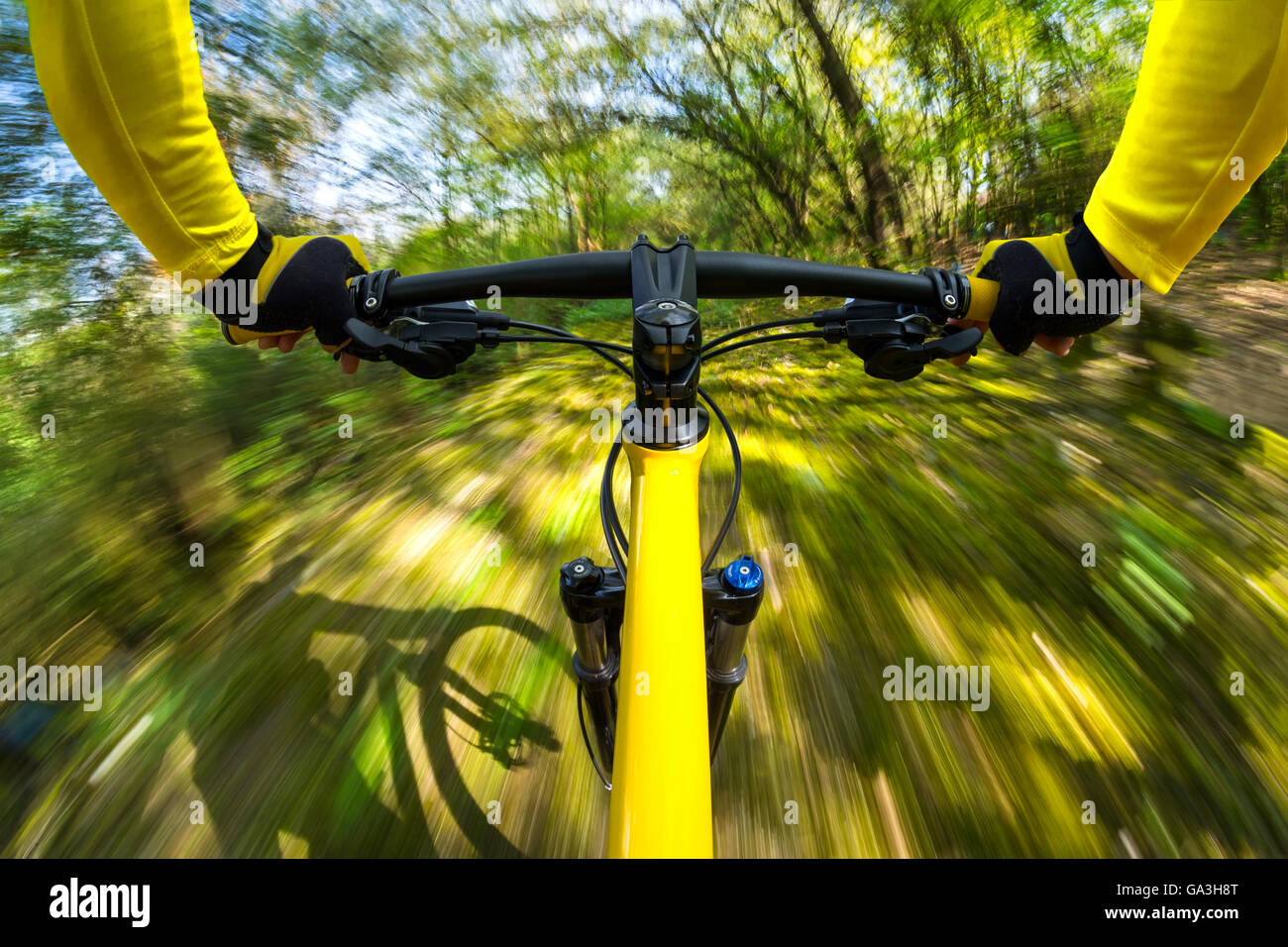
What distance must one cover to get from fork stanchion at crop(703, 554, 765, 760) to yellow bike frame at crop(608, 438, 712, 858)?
0.31m

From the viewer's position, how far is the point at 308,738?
2.01 metres

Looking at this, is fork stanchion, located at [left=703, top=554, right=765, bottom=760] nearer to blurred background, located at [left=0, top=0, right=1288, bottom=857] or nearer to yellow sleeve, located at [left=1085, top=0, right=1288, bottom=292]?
blurred background, located at [left=0, top=0, right=1288, bottom=857]

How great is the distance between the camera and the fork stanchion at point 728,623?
3.78ft

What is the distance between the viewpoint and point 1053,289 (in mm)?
997

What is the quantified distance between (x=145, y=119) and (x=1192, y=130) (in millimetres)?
1596

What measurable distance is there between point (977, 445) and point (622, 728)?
312 cm

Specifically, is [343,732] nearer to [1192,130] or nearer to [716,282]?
[716,282]

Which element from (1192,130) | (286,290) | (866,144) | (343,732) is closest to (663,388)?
(286,290)

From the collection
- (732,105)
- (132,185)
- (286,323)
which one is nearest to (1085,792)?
(286,323)

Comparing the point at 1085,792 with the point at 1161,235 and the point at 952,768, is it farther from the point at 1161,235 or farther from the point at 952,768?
the point at 1161,235

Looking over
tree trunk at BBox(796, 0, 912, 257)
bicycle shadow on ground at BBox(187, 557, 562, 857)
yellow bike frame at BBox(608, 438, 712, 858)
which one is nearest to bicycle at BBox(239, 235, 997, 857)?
yellow bike frame at BBox(608, 438, 712, 858)

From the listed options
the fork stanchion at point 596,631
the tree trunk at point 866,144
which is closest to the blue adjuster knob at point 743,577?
the fork stanchion at point 596,631

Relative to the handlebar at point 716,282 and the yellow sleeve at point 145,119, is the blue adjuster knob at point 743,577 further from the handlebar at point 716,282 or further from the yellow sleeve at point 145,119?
the yellow sleeve at point 145,119

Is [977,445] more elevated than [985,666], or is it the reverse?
[977,445]
